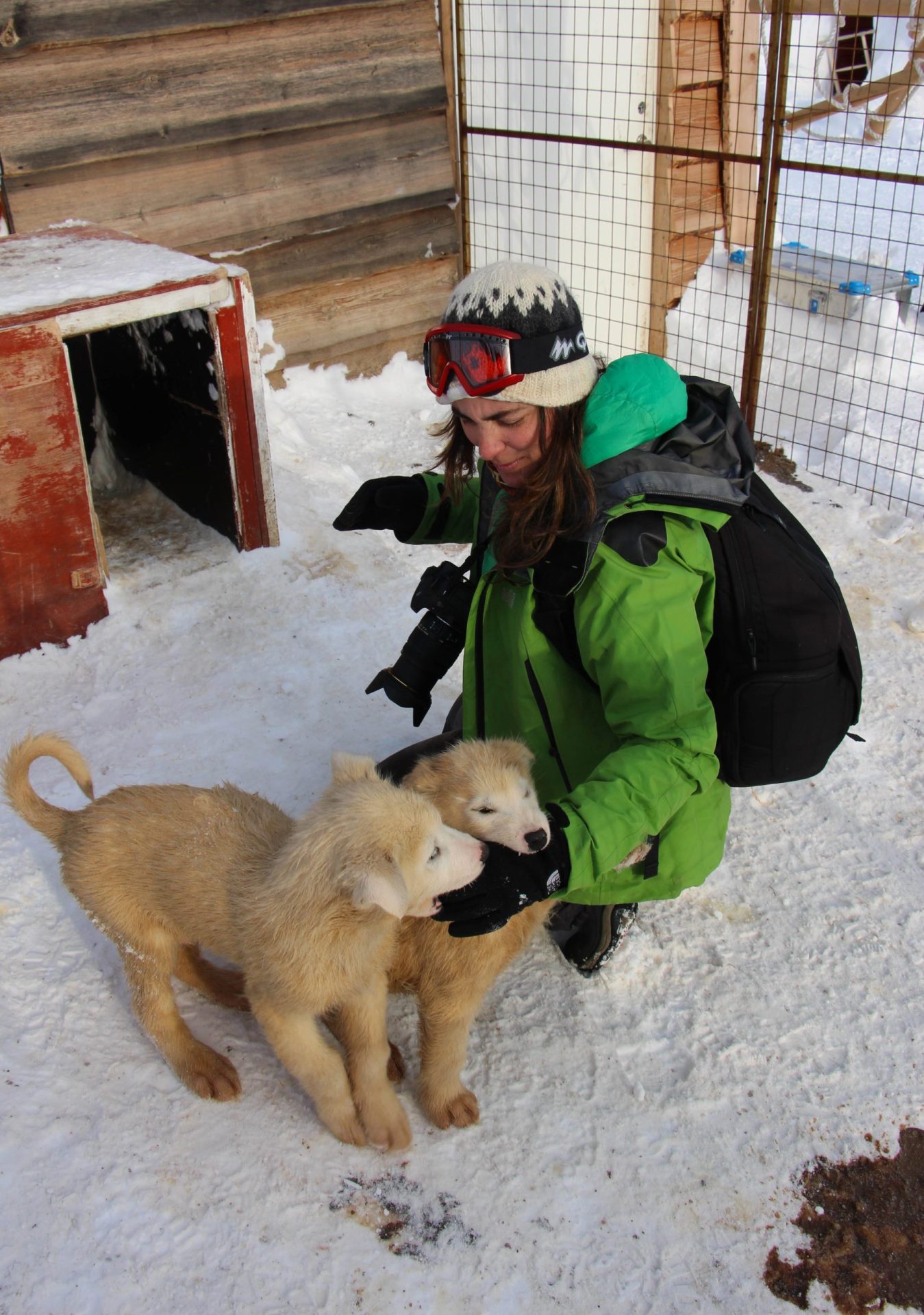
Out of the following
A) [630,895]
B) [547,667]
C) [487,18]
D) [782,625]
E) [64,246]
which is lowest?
[630,895]

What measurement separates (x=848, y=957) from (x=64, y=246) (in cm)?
420

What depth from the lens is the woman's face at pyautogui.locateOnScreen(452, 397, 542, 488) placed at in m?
2.48

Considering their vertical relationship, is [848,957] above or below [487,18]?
below

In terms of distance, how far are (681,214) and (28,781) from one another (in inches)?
287

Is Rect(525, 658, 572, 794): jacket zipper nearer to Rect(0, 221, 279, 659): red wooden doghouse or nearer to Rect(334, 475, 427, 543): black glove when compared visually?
Rect(334, 475, 427, 543): black glove

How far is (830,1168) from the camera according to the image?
253 centimetres

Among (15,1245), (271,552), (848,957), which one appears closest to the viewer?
(15,1245)

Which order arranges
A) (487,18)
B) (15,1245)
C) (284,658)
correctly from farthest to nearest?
1. (487,18)
2. (284,658)
3. (15,1245)

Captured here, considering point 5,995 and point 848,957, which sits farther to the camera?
point 848,957

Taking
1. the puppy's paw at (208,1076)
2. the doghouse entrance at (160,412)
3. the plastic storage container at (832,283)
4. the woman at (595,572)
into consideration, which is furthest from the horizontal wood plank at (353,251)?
the puppy's paw at (208,1076)

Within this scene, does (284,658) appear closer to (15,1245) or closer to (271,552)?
(271,552)

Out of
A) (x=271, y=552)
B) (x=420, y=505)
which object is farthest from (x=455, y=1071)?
(x=271, y=552)

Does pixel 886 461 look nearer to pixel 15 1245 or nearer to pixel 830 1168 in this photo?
pixel 830 1168

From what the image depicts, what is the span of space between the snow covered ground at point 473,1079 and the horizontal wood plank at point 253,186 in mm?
2419
